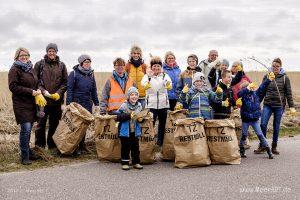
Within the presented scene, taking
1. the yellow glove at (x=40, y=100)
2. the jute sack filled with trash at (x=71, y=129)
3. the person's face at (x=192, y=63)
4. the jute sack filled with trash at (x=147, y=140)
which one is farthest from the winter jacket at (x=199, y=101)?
the yellow glove at (x=40, y=100)

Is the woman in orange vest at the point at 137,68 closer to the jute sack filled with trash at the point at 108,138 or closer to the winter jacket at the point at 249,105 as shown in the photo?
the jute sack filled with trash at the point at 108,138

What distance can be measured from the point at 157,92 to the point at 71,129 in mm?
1629

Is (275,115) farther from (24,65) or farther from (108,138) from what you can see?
(24,65)

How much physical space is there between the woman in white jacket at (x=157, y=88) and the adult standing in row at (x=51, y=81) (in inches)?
60.6

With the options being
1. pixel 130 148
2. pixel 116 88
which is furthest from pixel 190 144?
pixel 116 88

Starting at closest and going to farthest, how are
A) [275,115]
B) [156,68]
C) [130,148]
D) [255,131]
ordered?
[130,148] → [156,68] → [255,131] → [275,115]

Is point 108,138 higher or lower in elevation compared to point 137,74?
lower

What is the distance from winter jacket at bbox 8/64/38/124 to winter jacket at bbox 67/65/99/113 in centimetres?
73

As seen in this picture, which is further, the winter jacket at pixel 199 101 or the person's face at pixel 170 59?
the person's face at pixel 170 59

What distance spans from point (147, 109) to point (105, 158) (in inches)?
43.6

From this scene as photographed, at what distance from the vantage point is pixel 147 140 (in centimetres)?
801

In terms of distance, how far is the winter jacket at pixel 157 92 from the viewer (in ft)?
27.5

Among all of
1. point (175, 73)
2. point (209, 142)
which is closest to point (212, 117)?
point (209, 142)

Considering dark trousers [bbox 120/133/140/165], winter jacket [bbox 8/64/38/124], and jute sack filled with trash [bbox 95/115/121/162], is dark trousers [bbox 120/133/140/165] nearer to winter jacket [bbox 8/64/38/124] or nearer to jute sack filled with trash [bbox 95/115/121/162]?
jute sack filled with trash [bbox 95/115/121/162]
